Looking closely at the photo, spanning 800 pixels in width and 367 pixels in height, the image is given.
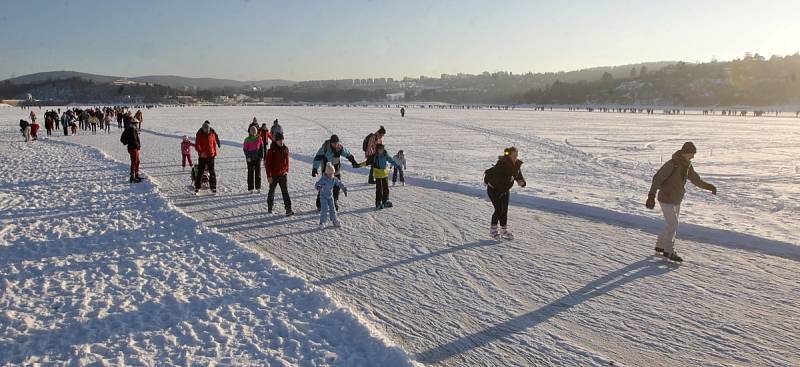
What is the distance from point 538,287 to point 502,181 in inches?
76.3

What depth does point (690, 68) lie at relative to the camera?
540ft

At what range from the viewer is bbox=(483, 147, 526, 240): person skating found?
21.6 feet

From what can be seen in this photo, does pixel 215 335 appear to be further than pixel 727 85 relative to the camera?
No

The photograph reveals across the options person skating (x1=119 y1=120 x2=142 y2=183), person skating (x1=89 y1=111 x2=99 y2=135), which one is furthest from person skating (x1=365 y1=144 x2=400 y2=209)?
person skating (x1=89 y1=111 x2=99 y2=135)

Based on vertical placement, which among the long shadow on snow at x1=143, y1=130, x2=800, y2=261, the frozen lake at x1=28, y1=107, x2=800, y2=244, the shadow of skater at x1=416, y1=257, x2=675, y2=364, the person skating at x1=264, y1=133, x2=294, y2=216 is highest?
the person skating at x1=264, y1=133, x2=294, y2=216

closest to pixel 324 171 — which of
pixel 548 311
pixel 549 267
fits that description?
pixel 549 267

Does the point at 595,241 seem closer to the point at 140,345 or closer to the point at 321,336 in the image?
the point at 321,336

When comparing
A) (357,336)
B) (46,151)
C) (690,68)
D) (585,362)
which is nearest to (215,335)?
(357,336)

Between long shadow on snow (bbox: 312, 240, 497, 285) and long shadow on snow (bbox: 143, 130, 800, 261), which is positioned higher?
long shadow on snow (bbox: 143, 130, 800, 261)

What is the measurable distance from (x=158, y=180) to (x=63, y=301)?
771 cm

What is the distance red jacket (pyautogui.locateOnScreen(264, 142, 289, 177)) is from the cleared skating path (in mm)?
801

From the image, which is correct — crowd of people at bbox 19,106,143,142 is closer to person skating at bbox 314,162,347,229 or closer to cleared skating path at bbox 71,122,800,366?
person skating at bbox 314,162,347,229

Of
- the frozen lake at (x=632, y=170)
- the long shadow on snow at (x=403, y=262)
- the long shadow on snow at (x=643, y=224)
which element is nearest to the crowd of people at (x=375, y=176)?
the long shadow on snow at (x=403, y=262)

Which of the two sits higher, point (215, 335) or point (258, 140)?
point (258, 140)
